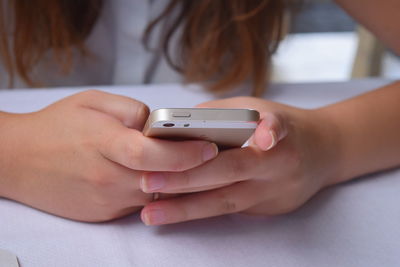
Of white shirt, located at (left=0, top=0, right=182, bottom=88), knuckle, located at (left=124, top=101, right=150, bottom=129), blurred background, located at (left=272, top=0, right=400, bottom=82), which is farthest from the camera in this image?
blurred background, located at (left=272, top=0, right=400, bottom=82)

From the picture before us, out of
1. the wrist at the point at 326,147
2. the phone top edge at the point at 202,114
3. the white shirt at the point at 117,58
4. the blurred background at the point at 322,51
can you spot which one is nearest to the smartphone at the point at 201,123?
the phone top edge at the point at 202,114

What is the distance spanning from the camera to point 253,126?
1.00 feet

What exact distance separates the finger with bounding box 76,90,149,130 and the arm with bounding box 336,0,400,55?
31cm

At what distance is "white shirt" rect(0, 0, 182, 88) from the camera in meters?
0.68

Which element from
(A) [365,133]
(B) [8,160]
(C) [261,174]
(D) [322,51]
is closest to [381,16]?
(A) [365,133]

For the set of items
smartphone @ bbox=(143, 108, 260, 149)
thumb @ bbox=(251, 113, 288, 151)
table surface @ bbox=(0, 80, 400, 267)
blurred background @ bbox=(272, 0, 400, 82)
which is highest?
smartphone @ bbox=(143, 108, 260, 149)

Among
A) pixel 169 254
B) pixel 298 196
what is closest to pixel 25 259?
pixel 169 254

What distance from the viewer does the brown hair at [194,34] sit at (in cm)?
62

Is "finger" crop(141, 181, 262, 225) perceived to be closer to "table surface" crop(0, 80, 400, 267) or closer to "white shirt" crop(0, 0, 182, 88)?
"table surface" crop(0, 80, 400, 267)

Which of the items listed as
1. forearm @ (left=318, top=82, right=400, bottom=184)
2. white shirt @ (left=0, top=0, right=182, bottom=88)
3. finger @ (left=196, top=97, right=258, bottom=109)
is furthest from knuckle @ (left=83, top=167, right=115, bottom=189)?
white shirt @ (left=0, top=0, right=182, bottom=88)

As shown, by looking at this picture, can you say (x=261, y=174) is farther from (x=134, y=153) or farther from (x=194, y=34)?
(x=194, y=34)

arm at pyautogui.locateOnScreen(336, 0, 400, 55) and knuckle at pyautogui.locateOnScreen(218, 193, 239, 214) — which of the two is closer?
knuckle at pyautogui.locateOnScreen(218, 193, 239, 214)

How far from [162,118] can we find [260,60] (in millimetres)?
393

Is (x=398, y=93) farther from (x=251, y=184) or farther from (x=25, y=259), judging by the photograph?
(x=25, y=259)
